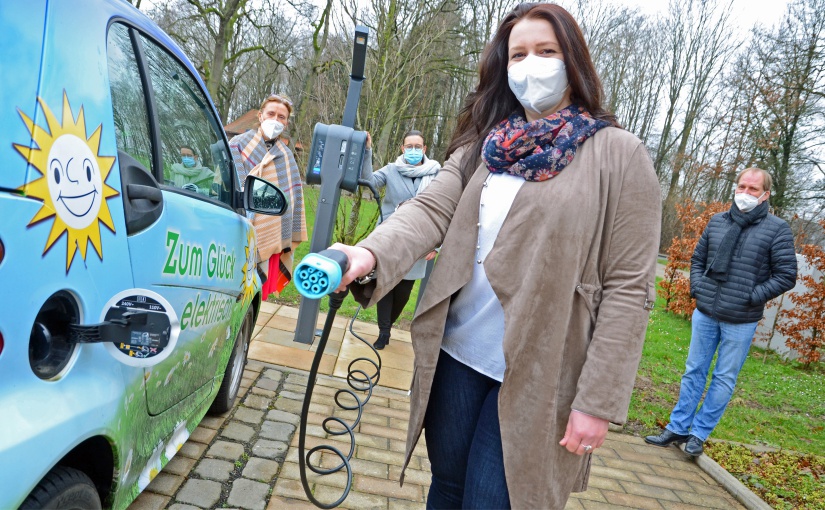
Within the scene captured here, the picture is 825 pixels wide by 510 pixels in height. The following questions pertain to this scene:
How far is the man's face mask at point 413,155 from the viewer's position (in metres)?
5.72

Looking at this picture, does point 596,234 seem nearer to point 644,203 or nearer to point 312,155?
point 644,203

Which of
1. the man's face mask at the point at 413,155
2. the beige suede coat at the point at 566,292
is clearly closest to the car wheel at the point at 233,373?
the beige suede coat at the point at 566,292

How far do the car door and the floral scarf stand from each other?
1.00 meters

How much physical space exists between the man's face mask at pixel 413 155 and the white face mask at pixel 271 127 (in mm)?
1233

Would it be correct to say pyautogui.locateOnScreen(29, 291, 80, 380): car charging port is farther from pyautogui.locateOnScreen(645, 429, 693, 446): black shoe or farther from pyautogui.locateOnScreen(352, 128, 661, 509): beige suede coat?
pyautogui.locateOnScreen(645, 429, 693, 446): black shoe

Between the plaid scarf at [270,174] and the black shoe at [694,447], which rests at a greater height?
the plaid scarf at [270,174]

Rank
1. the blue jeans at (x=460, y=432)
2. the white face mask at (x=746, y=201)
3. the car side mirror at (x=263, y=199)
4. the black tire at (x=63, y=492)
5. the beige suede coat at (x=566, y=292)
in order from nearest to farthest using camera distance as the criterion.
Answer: the black tire at (x=63, y=492)
the beige suede coat at (x=566, y=292)
the blue jeans at (x=460, y=432)
the car side mirror at (x=263, y=199)
the white face mask at (x=746, y=201)

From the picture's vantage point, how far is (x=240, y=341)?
360cm

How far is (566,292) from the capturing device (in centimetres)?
156

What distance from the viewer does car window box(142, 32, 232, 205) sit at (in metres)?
2.17

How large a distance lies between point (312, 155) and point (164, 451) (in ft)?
10.7

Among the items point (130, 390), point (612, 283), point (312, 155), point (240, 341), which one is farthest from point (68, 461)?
point (312, 155)

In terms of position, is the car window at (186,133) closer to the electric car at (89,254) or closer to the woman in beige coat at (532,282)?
the electric car at (89,254)

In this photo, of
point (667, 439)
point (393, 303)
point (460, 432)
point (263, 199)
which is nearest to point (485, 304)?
point (460, 432)
